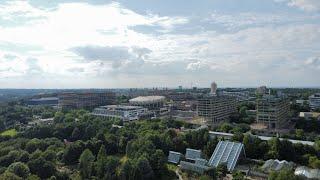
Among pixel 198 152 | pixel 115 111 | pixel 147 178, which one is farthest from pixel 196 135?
pixel 115 111

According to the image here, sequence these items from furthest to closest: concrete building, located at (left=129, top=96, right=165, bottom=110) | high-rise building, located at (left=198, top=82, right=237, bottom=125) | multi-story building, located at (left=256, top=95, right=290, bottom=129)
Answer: concrete building, located at (left=129, top=96, right=165, bottom=110), high-rise building, located at (left=198, top=82, right=237, bottom=125), multi-story building, located at (left=256, top=95, right=290, bottom=129)

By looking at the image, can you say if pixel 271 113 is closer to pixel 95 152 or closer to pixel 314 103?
pixel 95 152

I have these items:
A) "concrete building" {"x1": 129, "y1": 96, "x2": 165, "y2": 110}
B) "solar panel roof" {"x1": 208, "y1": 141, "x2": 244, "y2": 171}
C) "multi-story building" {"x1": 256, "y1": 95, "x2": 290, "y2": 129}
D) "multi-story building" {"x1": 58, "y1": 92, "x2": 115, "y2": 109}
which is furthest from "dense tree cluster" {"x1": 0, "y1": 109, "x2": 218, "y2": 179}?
"multi-story building" {"x1": 58, "y1": 92, "x2": 115, "y2": 109}

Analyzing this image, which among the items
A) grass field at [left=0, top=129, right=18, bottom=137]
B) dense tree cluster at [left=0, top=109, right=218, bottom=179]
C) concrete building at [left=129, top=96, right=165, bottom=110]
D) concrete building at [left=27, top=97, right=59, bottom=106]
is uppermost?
concrete building at [left=129, top=96, right=165, bottom=110]

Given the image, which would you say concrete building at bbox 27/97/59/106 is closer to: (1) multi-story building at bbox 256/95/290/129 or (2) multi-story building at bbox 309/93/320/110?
(1) multi-story building at bbox 256/95/290/129

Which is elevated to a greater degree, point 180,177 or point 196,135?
point 196,135

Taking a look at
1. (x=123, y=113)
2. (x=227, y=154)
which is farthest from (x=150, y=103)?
(x=227, y=154)

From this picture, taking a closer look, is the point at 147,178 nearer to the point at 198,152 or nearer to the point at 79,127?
the point at 198,152
